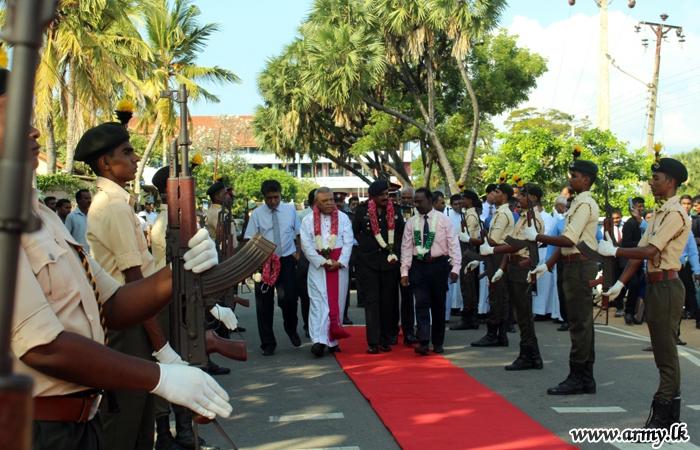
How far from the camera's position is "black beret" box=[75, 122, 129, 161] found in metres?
3.73

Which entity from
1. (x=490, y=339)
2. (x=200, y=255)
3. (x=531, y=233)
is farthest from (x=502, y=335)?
(x=200, y=255)

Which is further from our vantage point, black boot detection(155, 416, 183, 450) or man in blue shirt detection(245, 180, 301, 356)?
man in blue shirt detection(245, 180, 301, 356)

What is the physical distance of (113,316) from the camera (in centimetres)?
271

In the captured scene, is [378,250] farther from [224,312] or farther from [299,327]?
[224,312]

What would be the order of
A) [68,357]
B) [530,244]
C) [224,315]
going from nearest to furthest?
[68,357]
[224,315]
[530,244]

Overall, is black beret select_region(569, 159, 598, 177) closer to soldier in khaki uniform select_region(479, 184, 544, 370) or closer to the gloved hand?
soldier in khaki uniform select_region(479, 184, 544, 370)

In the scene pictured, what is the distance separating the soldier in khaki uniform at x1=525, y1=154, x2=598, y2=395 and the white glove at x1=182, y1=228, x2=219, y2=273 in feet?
14.9

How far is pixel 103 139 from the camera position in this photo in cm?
374

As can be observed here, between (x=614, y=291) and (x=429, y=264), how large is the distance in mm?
3307

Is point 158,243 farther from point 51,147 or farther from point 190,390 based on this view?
point 51,147

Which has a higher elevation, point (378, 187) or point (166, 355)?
point (378, 187)

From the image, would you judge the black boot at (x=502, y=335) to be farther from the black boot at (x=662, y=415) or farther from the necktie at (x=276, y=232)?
the black boot at (x=662, y=415)

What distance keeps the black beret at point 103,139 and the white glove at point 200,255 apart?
119 centimetres

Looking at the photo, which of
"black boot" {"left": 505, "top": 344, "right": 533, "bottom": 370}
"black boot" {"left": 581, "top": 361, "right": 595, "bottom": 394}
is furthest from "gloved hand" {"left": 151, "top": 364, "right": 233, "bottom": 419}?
"black boot" {"left": 505, "top": 344, "right": 533, "bottom": 370}
